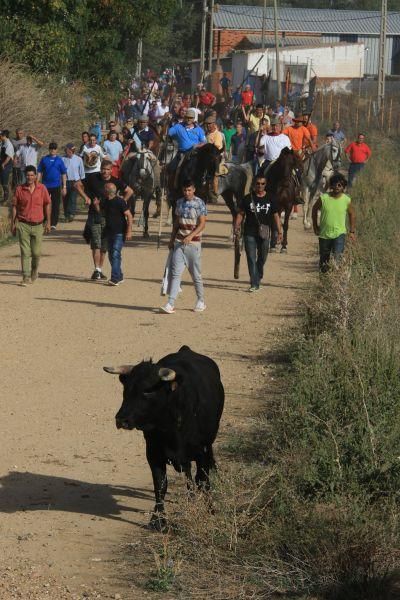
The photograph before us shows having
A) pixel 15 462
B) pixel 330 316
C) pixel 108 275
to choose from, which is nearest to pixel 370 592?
pixel 15 462

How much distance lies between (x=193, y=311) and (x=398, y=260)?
3284 millimetres

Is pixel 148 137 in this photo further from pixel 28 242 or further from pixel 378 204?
pixel 28 242

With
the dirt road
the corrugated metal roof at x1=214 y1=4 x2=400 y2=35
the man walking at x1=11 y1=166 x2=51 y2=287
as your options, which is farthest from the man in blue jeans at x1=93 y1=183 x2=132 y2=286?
the corrugated metal roof at x1=214 y1=4 x2=400 y2=35

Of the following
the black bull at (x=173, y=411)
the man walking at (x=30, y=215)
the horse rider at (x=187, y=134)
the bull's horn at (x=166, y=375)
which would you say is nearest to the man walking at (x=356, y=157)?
the horse rider at (x=187, y=134)

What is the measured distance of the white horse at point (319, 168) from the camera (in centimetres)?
2814

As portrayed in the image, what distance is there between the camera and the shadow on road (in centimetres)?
947

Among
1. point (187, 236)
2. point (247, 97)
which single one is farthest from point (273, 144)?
point (247, 97)

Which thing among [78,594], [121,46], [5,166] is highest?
[121,46]

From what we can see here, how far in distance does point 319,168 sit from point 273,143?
2.21m

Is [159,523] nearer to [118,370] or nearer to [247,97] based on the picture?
[118,370]

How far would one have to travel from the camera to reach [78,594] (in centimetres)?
776

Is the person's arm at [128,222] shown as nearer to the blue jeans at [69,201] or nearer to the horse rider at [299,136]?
the blue jeans at [69,201]

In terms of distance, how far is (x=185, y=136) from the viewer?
24.7 meters

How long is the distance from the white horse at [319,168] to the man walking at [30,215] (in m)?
9.67
